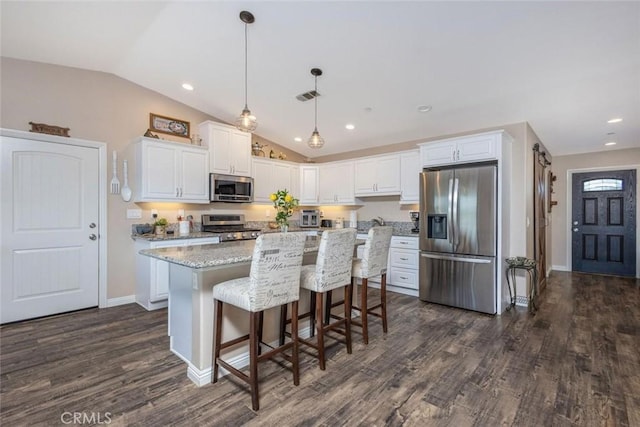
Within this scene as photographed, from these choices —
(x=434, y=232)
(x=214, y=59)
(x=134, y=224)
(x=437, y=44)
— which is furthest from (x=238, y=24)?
(x=434, y=232)

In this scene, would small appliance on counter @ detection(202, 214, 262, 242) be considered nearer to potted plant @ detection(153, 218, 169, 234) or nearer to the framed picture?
potted plant @ detection(153, 218, 169, 234)

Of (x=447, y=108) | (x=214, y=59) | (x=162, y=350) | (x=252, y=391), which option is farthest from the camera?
(x=447, y=108)

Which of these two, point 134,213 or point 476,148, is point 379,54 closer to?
point 476,148

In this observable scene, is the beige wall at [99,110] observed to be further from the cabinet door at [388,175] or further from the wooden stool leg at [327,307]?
the cabinet door at [388,175]

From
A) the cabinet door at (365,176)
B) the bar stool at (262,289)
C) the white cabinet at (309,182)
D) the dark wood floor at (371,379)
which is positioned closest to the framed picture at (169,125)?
the white cabinet at (309,182)

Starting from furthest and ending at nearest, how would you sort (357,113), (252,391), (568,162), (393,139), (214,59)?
1. (568,162)
2. (393,139)
3. (357,113)
4. (214,59)
5. (252,391)

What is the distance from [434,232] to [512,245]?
1.06 metres

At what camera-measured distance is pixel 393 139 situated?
5270 millimetres

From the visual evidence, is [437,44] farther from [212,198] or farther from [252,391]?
[212,198]

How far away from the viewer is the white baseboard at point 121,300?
402cm

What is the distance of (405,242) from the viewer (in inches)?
182

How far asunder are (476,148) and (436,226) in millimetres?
1118

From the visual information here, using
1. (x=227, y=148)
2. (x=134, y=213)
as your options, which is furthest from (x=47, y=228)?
(x=227, y=148)

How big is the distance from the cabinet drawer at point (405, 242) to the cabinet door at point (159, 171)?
10.9 ft
